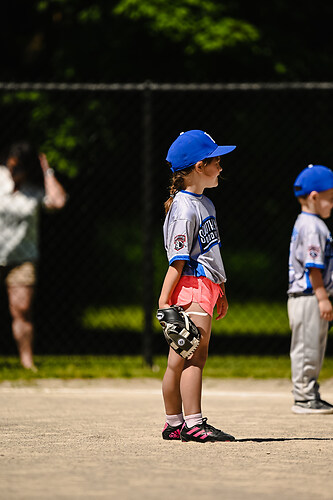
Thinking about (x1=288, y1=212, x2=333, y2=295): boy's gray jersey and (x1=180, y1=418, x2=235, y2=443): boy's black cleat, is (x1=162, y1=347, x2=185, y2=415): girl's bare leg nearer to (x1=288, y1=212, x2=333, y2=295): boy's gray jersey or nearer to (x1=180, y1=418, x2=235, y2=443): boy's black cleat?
(x1=180, y1=418, x2=235, y2=443): boy's black cleat

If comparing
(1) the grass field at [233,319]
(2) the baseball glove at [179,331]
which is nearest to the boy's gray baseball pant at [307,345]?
(2) the baseball glove at [179,331]

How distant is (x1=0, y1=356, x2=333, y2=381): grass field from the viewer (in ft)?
27.1

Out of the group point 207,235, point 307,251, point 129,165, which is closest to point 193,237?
point 207,235

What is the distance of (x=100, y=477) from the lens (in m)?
4.32

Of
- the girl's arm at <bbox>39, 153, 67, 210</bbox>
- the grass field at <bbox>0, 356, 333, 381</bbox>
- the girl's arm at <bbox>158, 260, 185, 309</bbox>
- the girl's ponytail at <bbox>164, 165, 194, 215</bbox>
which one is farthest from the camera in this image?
the girl's arm at <bbox>39, 153, 67, 210</bbox>

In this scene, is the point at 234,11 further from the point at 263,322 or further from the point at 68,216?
the point at 263,322

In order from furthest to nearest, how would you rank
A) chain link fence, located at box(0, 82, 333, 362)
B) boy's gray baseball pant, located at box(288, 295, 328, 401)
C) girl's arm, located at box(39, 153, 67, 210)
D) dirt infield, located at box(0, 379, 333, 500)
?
chain link fence, located at box(0, 82, 333, 362)
girl's arm, located at box(39, 153, 67, 210)
boy's gray baseball pant, located at box(288, 295, 328, 401)
dirt infield, located at box(0, 379, 333, 500)

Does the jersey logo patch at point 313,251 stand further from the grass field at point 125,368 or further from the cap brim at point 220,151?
the grass field at point 125,368

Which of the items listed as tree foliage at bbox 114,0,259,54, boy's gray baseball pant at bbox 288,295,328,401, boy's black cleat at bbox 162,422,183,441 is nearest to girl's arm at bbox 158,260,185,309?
boy's black cleat at bbox 162,422,183,441

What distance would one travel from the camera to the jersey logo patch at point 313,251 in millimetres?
6379

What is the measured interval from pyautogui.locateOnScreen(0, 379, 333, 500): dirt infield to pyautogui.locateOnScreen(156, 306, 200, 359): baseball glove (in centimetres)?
50

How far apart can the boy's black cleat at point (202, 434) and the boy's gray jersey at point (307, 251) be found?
1.51 m

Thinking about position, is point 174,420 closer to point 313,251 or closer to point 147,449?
point 147,449

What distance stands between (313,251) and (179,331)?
159cm
